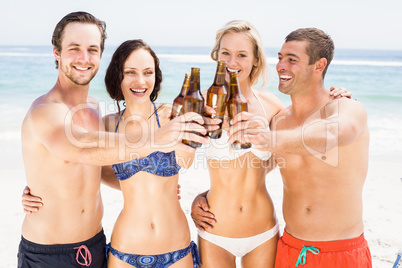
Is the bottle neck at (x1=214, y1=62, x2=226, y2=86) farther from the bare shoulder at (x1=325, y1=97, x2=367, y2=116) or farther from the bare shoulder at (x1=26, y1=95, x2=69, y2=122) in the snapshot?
the bare shoulder at (x1=26, y1=95, x2=69, y2=122)

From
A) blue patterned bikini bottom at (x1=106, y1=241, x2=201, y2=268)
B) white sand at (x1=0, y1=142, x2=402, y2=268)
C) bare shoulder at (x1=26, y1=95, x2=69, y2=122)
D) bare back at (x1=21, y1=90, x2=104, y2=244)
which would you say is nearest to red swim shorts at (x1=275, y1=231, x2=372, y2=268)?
blue patterned bikini bottom at (x1=106, y1=241, x2=201, y2=268)

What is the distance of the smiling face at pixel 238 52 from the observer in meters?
3.30

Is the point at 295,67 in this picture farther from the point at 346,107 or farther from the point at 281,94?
the point at 281,94

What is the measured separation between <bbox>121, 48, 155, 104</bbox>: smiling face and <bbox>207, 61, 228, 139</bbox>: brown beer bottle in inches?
21.9

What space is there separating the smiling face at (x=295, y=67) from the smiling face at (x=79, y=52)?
152 cm

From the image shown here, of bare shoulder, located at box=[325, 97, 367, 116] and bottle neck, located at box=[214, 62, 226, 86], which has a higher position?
bottle neck, located at box=[214, 62, 226, 86]

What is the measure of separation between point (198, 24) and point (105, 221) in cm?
4107

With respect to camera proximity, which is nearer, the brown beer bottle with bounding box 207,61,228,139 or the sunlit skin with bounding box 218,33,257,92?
the brown beer bottle with bounding box 207,61,228,139

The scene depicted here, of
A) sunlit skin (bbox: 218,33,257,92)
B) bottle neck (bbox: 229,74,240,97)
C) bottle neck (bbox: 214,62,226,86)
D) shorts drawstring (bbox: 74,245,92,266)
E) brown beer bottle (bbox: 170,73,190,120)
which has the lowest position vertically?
shorts drawstring (bbox: 74,245,92,266)

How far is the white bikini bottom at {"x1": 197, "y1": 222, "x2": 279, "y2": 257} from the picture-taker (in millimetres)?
3264

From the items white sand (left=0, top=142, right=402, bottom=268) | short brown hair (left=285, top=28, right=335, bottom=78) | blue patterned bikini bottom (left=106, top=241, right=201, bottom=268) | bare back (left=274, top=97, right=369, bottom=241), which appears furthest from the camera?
white sand (left=0, top=142, right=402, bottom=268)

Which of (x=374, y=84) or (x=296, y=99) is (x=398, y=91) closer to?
(x=374, y=84)

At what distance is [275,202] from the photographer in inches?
272

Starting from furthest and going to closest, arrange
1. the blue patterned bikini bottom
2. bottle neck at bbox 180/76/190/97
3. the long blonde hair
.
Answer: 1. the long blonde hair
2. the blue patterned bikini bottom
3. bottle neck at bbox 180/76/190/97
